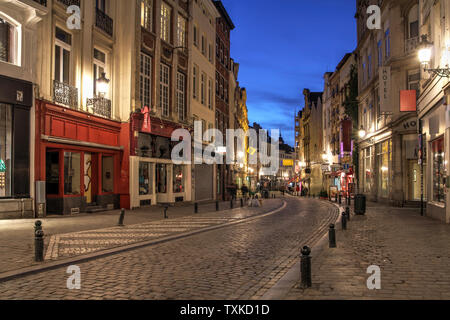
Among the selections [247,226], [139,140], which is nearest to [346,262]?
[247,226]

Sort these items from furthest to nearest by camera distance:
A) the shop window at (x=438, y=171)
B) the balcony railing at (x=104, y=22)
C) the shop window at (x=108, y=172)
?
1. the shop window at (x=108, y=172)
2. the balcony railing at (x=104, y=22)
3. the shop window at (x=438, y=171)

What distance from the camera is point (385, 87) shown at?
2612 centimetres

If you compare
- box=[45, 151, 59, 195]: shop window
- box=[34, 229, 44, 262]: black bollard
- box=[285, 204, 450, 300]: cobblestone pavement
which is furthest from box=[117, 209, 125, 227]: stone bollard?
box=[285, 204, 450, 300]: cobblestone pavement

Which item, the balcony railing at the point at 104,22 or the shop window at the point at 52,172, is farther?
the balcony railing at the point at 104,22

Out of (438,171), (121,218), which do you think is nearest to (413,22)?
(438,171)

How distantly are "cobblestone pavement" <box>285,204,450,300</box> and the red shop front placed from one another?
12.0 metres

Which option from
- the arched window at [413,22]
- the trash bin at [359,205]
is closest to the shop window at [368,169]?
the arched window at [413,22]

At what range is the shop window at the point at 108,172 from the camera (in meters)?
22.8

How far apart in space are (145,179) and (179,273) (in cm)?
1781

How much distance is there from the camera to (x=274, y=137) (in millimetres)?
164500

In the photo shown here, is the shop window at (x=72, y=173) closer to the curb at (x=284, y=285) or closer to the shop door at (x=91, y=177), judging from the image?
the shop door at (x=91, y=177)

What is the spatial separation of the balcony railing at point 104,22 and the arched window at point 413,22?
18054mm

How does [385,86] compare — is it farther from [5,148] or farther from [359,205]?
[5,148]
